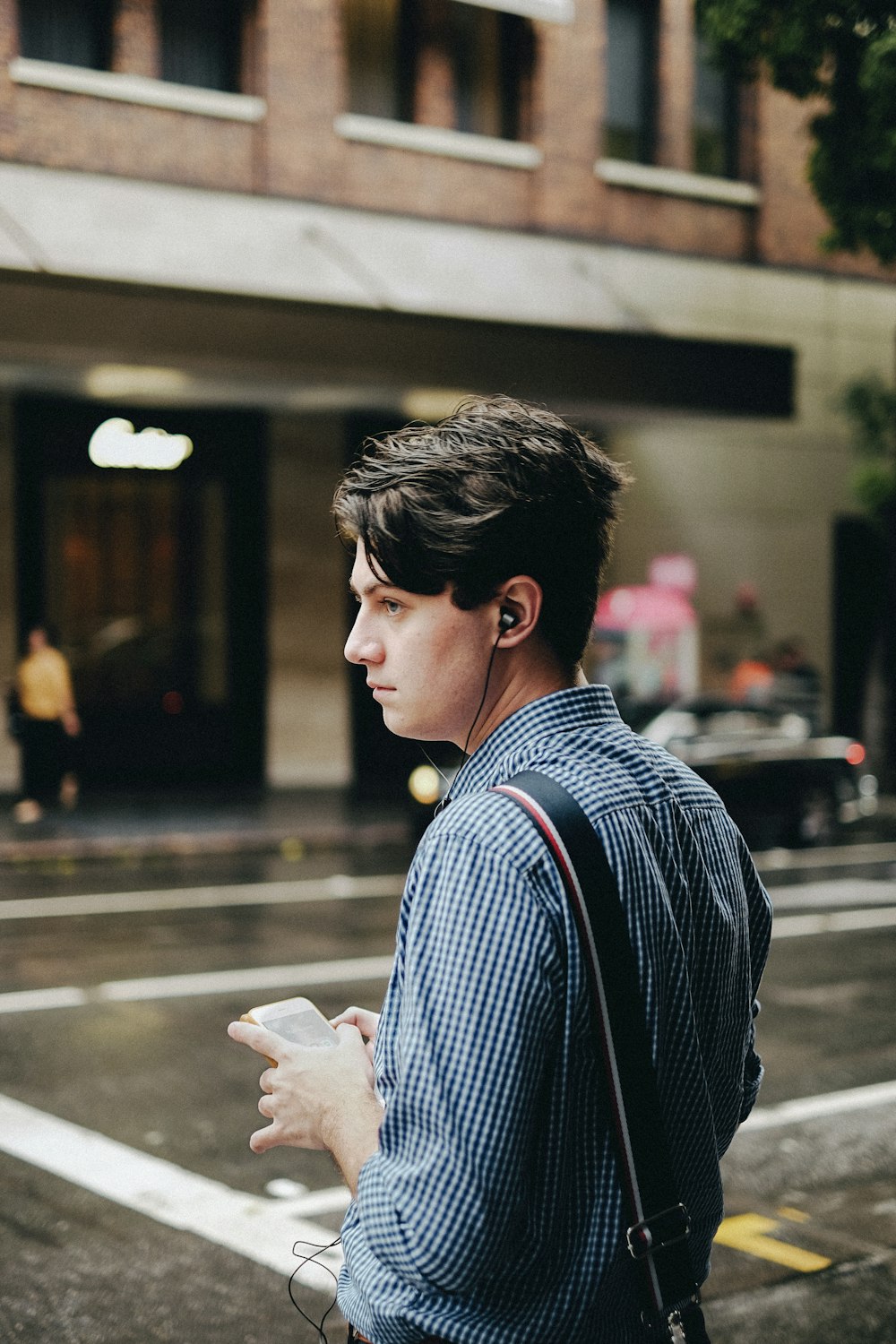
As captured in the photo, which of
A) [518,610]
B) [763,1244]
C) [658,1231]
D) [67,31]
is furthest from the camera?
[67,31]

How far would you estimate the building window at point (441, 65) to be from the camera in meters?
19.2

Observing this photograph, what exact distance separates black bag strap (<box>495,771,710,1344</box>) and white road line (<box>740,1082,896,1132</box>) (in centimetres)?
454

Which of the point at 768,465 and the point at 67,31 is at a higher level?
the point at 67,31

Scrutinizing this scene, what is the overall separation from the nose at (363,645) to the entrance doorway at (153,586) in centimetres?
1688

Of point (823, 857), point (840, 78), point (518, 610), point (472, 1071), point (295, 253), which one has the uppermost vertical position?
point (840, 78)

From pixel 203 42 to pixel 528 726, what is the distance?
60.1 ft

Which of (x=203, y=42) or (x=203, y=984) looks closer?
(x=203, y=984)

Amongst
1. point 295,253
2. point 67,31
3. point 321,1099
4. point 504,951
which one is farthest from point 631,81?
point 504,951

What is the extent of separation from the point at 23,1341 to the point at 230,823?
1193 centimetres

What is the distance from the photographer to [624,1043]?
1692 mm

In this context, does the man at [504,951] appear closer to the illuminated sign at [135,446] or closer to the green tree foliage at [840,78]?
the green tree foliage at [840,78]

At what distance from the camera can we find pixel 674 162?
21.5 m

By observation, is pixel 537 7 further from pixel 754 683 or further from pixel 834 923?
pixel 834 923

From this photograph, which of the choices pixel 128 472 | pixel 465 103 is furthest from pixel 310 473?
pixel 465 103
